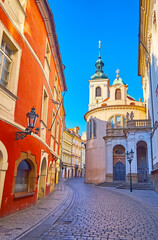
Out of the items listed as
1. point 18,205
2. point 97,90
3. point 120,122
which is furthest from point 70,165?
point 18,205

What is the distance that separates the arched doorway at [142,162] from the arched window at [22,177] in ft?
69.4

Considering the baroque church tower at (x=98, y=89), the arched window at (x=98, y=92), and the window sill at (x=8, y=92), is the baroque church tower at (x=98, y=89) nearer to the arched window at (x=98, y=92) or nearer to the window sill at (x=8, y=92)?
the arched window at (x=98, y=92)

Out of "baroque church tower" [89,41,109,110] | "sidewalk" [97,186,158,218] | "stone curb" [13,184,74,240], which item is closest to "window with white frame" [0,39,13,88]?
"stone curb" [13,184,74,240]

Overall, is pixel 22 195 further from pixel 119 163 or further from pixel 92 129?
pixel 92 129

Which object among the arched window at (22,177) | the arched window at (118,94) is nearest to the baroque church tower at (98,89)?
the arched window at (118,94)

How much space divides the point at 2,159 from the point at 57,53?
34.9ft

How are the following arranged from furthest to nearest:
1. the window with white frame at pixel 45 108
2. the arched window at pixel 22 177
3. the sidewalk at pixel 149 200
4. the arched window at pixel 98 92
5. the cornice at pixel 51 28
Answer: the arched window at pixel 98 92 < the window with white frame at pixel 45 108 < the cornice at pixel 51 28 < the sidewalk at pixel 149 200 < the arched window at pixel 22 177

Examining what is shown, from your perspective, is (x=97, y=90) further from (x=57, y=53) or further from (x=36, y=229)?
(x=36, y=229)

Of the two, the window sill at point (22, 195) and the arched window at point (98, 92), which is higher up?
the arched window at point (98, 92)

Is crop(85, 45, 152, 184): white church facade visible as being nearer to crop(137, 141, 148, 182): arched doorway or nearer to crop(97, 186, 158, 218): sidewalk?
crop(137, 141, 148, 182): arched doorway

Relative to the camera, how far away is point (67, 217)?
7586mm

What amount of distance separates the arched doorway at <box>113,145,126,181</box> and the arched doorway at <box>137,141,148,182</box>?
2280 millimetres

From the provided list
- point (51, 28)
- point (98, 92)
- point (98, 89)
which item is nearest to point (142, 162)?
point (98, 92)

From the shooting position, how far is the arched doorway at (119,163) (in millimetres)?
29500
